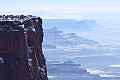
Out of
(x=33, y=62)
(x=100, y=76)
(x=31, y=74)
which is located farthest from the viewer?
(x=100, y=76)

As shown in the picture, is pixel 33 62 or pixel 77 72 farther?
pixel 77 72

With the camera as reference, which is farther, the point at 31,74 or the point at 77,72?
the point at 77,72

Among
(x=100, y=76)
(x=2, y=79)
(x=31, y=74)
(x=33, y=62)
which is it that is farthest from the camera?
(x=100, y=76)

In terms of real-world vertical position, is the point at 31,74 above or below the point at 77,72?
above

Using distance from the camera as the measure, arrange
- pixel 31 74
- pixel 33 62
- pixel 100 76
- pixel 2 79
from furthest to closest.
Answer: pixel 100 76 < pixel 33 62 < pixel 31 74 < pixel 2 79

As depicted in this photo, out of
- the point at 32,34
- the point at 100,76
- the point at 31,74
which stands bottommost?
the point at 100,76

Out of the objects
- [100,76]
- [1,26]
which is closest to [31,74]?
[1,26]

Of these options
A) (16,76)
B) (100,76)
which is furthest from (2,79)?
(100,76)

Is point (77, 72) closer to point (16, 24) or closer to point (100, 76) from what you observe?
point (100, 76)

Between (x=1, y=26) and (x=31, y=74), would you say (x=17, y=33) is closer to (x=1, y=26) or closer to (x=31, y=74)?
(x=1, y=26)
